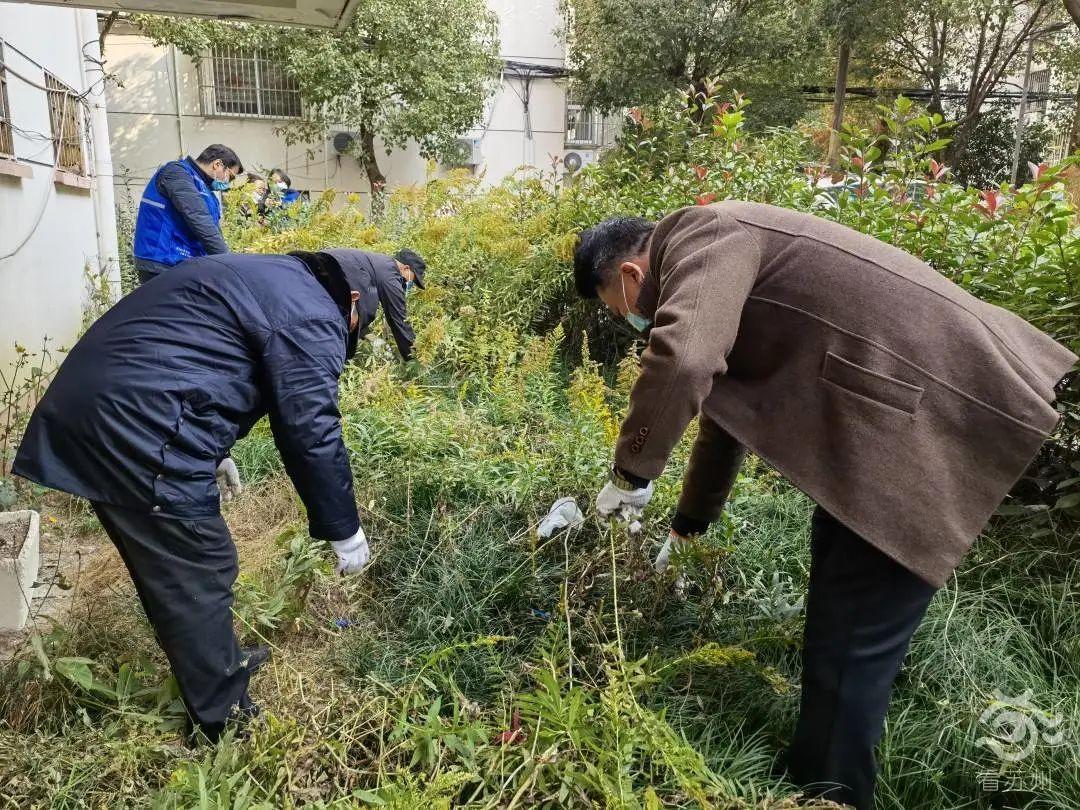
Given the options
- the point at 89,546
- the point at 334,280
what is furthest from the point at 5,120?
the point at 334,280

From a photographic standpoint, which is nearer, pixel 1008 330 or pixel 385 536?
pixel 1008 330

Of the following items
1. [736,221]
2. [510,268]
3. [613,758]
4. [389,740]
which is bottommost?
[389,740]

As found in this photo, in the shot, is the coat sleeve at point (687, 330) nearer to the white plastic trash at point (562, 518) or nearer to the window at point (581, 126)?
the white plastic trash at point (562, 518)

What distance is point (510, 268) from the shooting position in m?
5.46

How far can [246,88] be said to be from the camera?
661 inches

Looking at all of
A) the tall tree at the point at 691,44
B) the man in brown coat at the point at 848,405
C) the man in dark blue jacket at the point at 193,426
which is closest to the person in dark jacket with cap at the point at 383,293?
the man in dark blue jacket at the point at 193,426

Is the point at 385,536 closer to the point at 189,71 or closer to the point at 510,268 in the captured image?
the point at 510,268

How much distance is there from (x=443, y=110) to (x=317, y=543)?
13562mm

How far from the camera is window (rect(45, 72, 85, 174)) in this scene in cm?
628

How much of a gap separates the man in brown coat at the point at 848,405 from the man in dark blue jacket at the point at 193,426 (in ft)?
3.02

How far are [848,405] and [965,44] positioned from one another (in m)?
20.4

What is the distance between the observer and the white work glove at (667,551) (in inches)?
100

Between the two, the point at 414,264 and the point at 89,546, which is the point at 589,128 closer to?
the point at 414,264

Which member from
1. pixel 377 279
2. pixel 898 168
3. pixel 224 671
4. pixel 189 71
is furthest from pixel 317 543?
pixel 189 71
